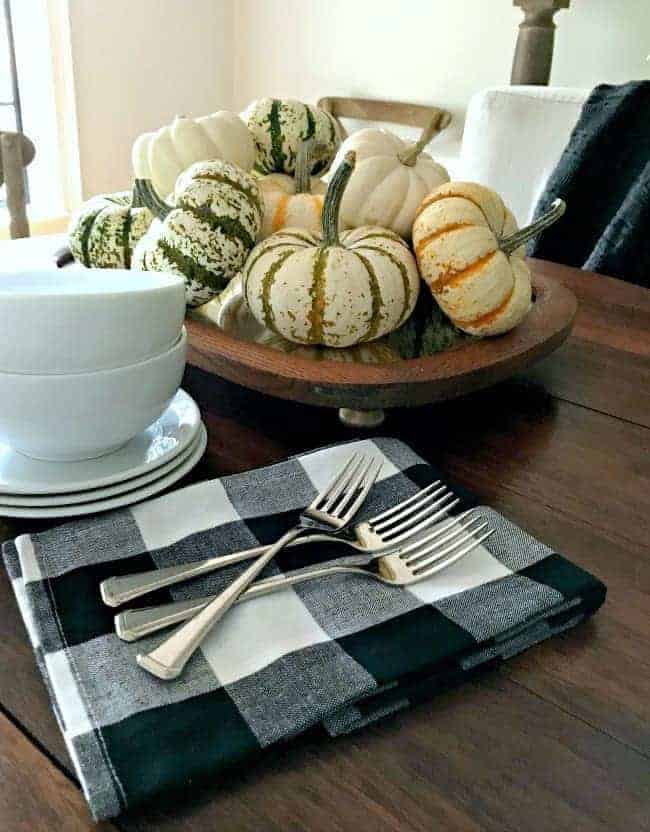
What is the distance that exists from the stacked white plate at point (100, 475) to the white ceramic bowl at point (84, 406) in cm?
1

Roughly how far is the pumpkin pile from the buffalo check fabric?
189 mm

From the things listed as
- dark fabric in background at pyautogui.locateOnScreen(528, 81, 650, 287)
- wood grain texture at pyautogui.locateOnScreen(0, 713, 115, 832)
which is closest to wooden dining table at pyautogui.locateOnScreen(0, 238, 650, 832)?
wood grain texture at pyautogui.locateOnScreen(0, 713, 115, 832)

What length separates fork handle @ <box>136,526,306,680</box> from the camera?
13.8 inches

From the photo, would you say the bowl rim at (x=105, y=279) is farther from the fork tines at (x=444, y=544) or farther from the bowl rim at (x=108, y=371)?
the fork tines at (x=444, y=544)

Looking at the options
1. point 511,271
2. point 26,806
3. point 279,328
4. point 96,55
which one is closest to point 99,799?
point 26,806

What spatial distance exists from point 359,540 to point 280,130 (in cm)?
55

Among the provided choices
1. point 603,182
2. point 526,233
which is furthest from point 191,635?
point 603,182

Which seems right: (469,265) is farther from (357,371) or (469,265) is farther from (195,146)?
(195,146)

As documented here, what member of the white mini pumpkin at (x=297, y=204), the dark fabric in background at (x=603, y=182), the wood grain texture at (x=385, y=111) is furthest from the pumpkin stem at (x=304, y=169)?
the wood grain texture at (x=385, y=111)

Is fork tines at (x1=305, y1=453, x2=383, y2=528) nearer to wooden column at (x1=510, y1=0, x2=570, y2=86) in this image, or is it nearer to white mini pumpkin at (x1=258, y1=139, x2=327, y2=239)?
white mini pumpkin at (x1=258, y1=139, x2=327, y2=239)

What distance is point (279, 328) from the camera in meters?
0.64

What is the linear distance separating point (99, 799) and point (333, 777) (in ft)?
0.31

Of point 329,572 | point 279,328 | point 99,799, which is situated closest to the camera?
point 99,799

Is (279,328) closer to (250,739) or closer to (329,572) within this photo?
(329,572)
